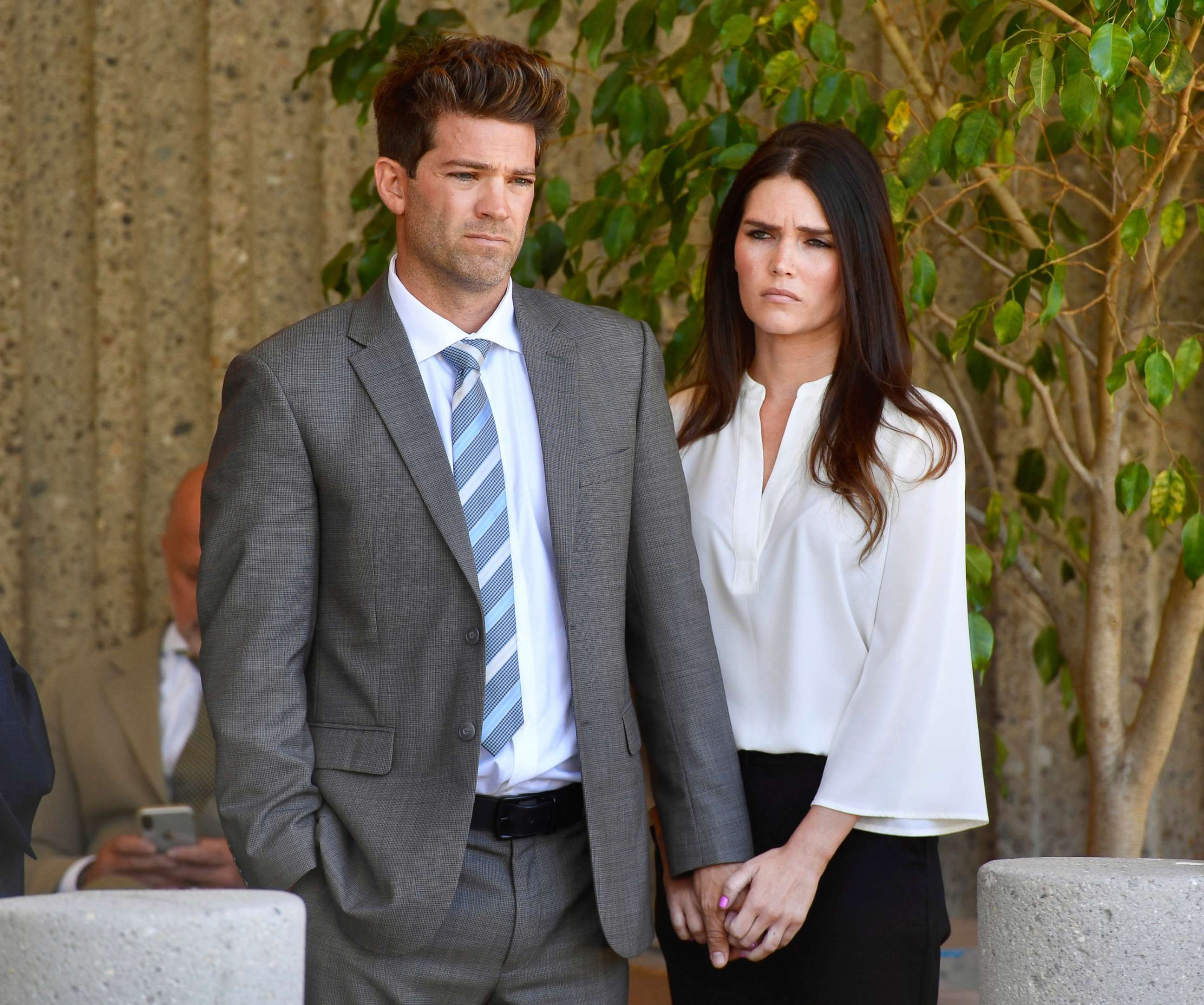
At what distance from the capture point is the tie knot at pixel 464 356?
1845mm

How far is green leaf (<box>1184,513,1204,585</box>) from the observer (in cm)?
219

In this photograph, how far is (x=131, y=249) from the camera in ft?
11.5

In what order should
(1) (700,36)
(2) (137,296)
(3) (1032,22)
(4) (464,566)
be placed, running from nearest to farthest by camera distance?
(4) (464,566)
(3) (1032,22)
(1) (700,36)
(2) (137,296)

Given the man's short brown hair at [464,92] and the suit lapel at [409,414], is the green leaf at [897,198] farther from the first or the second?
the suit lapel at [409,414]

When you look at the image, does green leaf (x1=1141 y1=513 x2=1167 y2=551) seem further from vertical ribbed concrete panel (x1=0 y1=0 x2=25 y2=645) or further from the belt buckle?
vertical ribbed concrete panel (x1=0 y1=0 x2=25 y2=645)

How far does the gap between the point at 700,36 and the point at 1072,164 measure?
101cm

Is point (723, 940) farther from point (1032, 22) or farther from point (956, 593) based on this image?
point (1032, 22)


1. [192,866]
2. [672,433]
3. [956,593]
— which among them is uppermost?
[672,433]

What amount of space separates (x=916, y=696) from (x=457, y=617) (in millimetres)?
611

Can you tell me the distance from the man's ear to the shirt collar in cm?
9

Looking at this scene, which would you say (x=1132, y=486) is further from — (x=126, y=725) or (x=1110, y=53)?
(x=126, y=725)

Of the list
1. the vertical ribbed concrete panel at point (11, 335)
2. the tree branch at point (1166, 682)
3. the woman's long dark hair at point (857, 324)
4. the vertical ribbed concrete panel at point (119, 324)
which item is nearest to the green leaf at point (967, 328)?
the woman's long dark hair at point (857, 324)

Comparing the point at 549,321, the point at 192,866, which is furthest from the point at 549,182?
the point at 192,866

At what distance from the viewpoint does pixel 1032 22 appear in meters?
2.28
